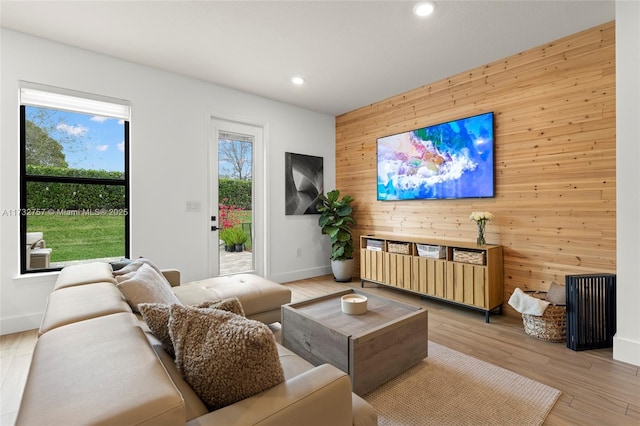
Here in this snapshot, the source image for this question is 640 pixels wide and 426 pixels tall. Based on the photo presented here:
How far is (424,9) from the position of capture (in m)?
2.42

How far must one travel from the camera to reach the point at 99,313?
1.25 metres

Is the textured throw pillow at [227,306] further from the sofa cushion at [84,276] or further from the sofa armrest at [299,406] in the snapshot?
the sofa cushion at [84,276]

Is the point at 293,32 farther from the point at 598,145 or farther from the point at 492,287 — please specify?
the point at 492,287

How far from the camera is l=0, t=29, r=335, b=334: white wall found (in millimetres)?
2756

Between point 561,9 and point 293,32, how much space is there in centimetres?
221

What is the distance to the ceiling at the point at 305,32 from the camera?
2.41 metres

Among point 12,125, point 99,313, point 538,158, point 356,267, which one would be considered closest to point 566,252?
point 538,158

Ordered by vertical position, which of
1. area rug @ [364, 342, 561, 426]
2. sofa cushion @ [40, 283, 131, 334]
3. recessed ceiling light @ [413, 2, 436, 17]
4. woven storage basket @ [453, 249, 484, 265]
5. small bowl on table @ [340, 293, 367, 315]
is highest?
recessed ceiling light @ [413, 2, 436, 17]

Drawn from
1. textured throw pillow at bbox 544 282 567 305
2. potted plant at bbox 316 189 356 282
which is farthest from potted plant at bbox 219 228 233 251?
textured throw pillow at bbox 544 282 567 305

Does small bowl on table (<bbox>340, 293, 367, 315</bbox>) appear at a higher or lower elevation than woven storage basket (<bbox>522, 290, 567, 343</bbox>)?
higher

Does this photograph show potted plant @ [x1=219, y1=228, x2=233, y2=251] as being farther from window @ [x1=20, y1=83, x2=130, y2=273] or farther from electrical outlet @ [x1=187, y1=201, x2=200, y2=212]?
window @ [x1=20, y1=83, x2=130, y2=273]

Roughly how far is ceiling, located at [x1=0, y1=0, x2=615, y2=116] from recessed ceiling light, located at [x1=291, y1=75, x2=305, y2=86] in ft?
0.31

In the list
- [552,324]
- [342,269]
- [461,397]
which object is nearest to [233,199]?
[342,269]

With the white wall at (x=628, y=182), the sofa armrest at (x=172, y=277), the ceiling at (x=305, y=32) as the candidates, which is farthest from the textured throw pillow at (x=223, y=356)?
the white wall at (x=628, y=182)
